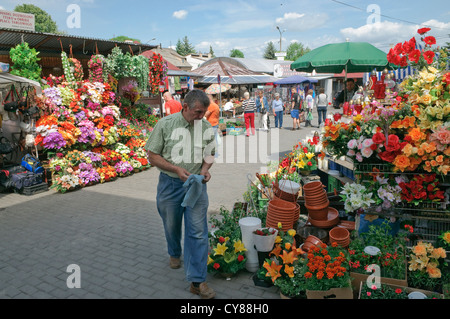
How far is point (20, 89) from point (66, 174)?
2.15 meters

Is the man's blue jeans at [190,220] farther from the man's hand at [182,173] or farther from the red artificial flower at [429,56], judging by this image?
the red artificial flower at [429,56]

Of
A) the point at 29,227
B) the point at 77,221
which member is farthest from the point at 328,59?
the point at 29,227

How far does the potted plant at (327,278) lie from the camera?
2924 millimetres

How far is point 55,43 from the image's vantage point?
8.76 m

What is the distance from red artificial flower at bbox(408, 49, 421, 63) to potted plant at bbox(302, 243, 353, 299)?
2.13m

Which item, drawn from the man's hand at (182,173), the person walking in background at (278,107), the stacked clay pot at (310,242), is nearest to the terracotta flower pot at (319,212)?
the stacked clay pot at (310,242)

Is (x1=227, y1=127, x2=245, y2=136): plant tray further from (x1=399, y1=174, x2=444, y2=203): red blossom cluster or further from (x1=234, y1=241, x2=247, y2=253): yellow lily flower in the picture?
(x1=399, y1=174, x2=444, y2=203): red blossom cluster

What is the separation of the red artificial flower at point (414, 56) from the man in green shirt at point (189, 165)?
84.9 inches

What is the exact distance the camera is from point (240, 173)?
8219 millimetres

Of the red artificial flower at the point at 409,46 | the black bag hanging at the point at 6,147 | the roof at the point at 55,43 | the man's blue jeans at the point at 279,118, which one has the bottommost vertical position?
the black bag hanging at the point at 6,147

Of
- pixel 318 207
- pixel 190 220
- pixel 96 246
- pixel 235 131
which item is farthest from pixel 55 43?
pixel 318 207

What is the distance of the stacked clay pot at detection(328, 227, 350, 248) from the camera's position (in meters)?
3.69

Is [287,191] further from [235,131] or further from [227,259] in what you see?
[235,131]
